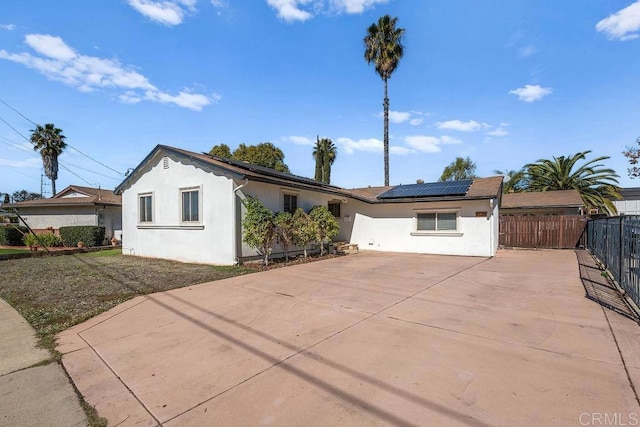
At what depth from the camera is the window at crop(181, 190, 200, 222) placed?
1141cm

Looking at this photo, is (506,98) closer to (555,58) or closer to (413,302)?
(555,58)

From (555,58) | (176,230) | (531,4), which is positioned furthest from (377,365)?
(555,58)

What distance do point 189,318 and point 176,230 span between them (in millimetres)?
7877

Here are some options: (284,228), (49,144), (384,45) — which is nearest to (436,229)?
(284,228)

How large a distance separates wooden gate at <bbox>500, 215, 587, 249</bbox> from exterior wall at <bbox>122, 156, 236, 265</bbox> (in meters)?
16.5

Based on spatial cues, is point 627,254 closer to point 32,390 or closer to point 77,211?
point 32,390

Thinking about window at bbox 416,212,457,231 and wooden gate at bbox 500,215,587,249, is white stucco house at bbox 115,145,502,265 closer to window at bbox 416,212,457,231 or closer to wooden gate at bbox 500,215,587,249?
window at bbox 416,212,457,231

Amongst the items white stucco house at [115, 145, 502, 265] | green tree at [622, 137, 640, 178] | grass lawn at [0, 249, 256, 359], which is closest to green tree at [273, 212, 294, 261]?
white stucco house at [115, 145, 502, 265]

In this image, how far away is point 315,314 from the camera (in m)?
5.21

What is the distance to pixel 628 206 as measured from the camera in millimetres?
30359

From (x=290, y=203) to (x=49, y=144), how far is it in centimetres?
3467

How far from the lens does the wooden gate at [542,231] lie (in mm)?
16969

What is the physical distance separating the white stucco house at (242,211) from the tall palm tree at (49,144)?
26.7 m

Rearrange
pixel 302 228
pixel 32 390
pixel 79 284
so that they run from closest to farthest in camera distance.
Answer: pixel 32 390 → pixel 79 284 → pixel 302 228
